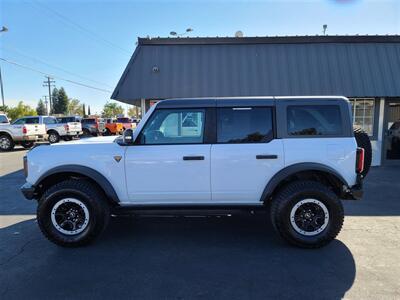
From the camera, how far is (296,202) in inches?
163

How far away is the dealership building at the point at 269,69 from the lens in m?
9.55

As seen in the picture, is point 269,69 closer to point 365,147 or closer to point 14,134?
point 365,147

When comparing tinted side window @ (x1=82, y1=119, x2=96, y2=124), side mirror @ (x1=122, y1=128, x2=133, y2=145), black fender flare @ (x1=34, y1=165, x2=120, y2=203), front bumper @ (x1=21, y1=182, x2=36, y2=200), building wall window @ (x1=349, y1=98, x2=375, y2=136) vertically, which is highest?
tinted side window @ (x1=82, y1=119, x2=96, y2=124)

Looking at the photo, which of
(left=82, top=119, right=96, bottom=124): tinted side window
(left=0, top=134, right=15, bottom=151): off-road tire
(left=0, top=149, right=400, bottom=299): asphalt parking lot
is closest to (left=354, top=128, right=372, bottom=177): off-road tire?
(left=0, top=149, right=400, bottom=299): asphalt parking lot

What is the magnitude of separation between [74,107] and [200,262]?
375ft

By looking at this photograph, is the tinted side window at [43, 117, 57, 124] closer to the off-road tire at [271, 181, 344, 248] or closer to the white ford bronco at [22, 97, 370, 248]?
the white ford bronco at [22, 97, 370, 248]

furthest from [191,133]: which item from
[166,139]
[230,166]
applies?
[230,166]

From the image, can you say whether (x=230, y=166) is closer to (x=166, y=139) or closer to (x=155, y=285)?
(x=166, y=139)

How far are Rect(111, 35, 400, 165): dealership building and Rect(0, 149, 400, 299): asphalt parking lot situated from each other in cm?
511

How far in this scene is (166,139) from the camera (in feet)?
14.0

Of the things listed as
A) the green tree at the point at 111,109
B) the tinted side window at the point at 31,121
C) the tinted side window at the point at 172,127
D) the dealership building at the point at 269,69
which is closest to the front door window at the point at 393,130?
the dealership building at the point at 269,69

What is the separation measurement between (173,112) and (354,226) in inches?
133

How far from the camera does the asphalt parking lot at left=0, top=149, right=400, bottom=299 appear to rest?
3184 millimetres

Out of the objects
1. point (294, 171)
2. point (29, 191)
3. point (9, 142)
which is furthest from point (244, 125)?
point (9, 142)
